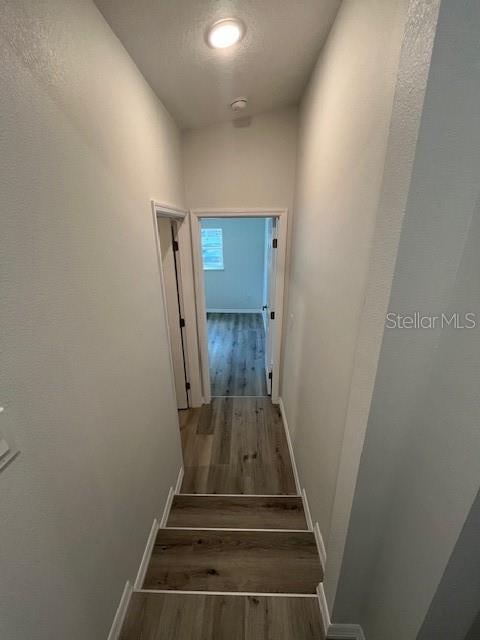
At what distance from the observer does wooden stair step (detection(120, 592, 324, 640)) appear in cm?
116

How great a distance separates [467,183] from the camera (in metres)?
0.57

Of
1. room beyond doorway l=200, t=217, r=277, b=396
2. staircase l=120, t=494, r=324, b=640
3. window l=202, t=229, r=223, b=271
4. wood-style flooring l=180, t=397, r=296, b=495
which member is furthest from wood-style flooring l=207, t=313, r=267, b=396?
staircase l=120, t=494, r=324, b=640

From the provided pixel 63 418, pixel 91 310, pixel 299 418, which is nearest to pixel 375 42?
pixel 91 310

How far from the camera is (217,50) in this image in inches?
48.4

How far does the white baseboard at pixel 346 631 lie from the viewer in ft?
3.79

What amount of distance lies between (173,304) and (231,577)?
2.11 metres

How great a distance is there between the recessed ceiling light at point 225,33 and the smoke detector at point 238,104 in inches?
23.6

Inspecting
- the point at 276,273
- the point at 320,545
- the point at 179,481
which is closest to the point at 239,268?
the point at 276,273

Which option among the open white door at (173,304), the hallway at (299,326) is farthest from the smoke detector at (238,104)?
the open white door at (173,304)

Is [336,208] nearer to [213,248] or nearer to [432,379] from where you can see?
[432,379]

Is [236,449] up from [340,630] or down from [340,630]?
down

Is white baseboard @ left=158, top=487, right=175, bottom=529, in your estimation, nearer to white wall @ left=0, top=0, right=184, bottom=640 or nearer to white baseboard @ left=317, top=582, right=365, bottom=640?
white wall @ left=0, top=0, right=184, bottom=640

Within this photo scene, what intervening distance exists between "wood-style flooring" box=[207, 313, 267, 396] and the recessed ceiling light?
3121mm

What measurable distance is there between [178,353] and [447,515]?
7.96 ft
